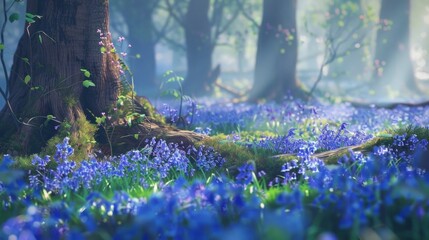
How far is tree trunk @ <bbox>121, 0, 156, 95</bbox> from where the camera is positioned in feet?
103

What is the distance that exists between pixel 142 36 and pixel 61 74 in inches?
992

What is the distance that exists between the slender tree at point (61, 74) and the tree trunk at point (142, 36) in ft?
77.0

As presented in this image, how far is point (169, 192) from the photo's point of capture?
361cm

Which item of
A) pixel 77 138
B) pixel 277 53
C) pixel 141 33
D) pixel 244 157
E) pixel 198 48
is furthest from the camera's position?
pixel 141 33

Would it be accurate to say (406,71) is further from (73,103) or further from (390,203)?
(390,203)

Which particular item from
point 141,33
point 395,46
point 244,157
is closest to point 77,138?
point 244,157

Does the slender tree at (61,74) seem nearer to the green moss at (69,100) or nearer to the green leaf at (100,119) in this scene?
the green moss at (69,100)

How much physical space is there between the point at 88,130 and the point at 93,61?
38.5 inches

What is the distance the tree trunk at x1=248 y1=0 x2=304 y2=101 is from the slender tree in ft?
36.2

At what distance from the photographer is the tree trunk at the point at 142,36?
31.4 meters

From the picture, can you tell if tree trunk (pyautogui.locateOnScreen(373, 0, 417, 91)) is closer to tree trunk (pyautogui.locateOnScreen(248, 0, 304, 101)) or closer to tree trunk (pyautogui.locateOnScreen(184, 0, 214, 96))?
tree trunk (pyautogui.locateOnScreen(248, 0, 304, 101))

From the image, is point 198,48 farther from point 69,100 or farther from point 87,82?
point 87,82

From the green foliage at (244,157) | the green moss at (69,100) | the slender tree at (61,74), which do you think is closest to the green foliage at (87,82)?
the slender tree at (61,74)

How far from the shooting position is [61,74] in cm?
682
